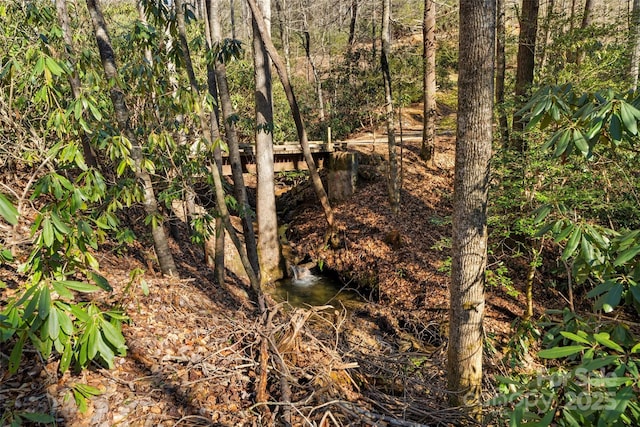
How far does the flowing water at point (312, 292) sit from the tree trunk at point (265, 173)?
41 cm

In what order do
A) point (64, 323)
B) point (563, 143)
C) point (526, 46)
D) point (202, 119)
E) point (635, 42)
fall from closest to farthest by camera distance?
point (64, 323)
point (563, 143)
point (202, 119)
point (526, 46)
point (635, 42)

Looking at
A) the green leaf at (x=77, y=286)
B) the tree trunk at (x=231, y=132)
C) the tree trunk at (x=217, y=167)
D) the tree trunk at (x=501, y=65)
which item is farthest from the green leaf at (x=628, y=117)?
the tree trunk at (x=501, y=65)

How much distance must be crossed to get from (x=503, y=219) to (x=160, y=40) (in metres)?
5.70

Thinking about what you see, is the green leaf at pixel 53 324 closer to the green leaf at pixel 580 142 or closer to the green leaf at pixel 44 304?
the green leaf at pixel 44 304

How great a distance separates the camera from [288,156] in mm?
13570

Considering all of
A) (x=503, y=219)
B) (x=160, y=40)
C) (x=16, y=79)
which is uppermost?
(x=160, y=40)

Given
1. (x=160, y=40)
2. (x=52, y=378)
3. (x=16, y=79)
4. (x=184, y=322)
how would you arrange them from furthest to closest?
(x=160, y=40) < (x=16, y=79) < (x=184, y=322) < (x=52, y=378)

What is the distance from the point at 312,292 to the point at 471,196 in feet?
22.3

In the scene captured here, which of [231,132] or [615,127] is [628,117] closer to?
[615,127]

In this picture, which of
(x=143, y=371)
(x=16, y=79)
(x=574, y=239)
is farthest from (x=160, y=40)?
(x=574, y=239)

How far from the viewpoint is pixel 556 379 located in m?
1.66

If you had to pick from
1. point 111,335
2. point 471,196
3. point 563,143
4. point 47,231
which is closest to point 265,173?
point 471,196

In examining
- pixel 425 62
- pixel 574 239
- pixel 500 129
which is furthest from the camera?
pixel 425 62

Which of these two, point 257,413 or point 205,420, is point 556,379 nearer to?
point 257,413
